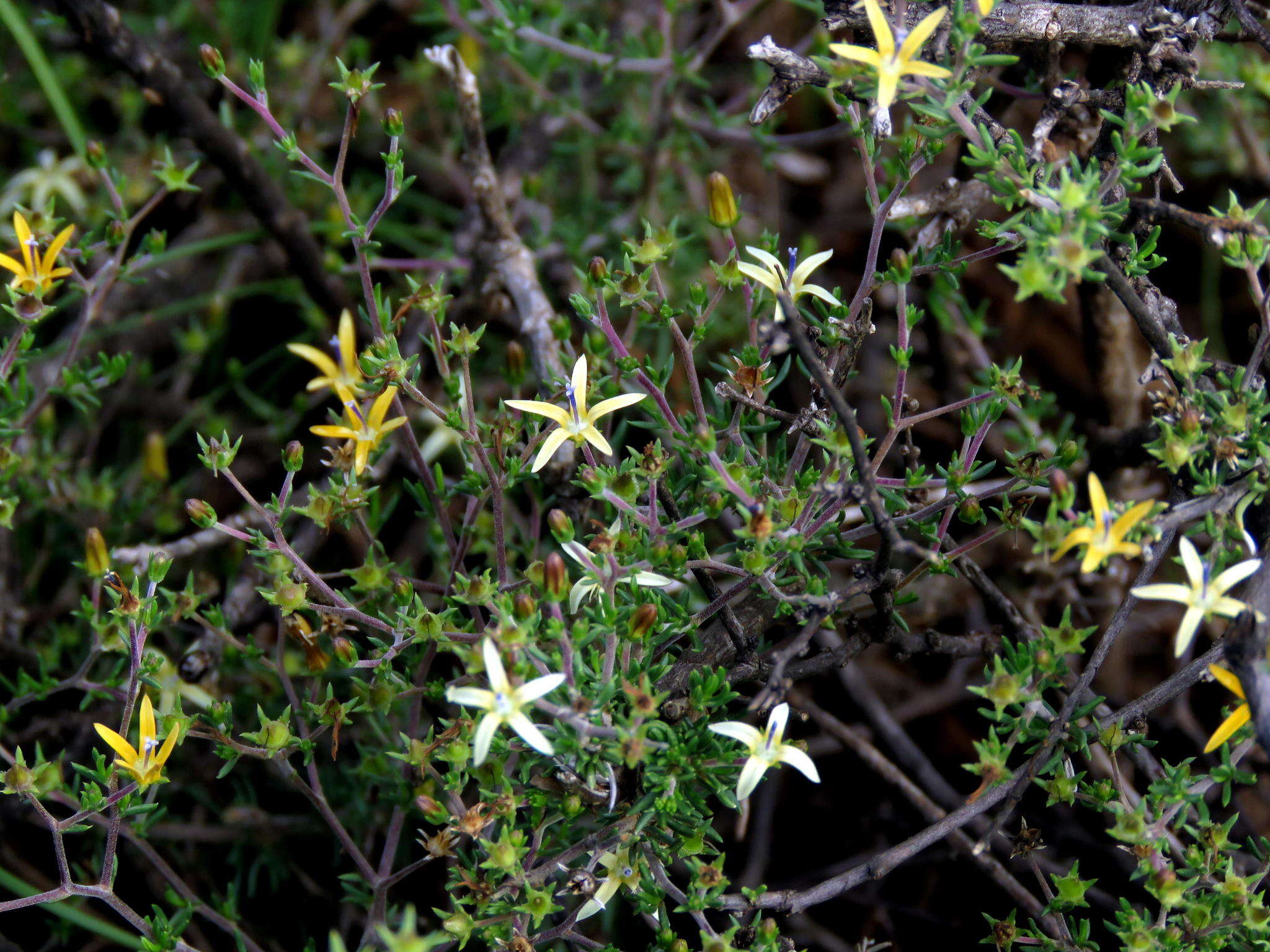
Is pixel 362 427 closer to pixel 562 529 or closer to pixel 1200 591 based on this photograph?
pixel 562 529

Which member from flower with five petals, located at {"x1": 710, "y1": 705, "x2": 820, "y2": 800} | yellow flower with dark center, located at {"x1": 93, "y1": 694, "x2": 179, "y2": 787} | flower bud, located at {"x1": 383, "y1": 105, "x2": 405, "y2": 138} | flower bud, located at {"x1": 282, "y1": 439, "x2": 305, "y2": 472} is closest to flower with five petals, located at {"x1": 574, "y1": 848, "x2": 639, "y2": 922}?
flower with five petals, located at {"x1": 710, "y1": 705, "x2": 820, "y2": 800}

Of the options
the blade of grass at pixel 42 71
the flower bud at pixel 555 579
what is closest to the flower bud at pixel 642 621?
the flower bud at pixel 555 579

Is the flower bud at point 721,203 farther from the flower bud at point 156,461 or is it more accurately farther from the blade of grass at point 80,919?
the blade of grass at point 80,919

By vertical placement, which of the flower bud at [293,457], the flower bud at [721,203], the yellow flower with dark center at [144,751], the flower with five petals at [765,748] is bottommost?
the yellow flower with dark center at [144,751]

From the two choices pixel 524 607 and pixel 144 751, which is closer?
pixel 524 607

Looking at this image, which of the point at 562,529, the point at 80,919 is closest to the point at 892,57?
the point at 562,529

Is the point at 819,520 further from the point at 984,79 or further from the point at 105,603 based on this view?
the point at 105,603
